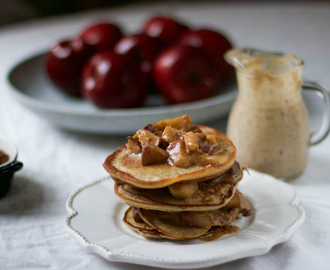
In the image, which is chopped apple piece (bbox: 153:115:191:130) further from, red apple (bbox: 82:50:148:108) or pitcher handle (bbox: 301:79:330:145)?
red apple (bbox: 82:50:148:108)

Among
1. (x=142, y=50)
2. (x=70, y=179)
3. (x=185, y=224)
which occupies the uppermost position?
(x=142, y=50)

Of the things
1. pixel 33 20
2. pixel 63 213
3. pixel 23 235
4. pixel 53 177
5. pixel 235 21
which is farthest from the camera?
pixel 33 20

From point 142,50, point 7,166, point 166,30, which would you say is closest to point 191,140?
point 7,166

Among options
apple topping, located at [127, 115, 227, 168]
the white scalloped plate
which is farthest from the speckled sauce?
apple topping, located at [127, 115, 227, 168]

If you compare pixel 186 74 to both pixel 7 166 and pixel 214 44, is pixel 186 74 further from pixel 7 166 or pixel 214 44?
pixel 7 166

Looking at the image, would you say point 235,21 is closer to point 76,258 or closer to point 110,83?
point 110,83

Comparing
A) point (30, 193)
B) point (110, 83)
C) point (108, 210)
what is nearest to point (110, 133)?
point (110, 83)

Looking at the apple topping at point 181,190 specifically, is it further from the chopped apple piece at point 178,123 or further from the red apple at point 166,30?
the red apple at point 166,30
